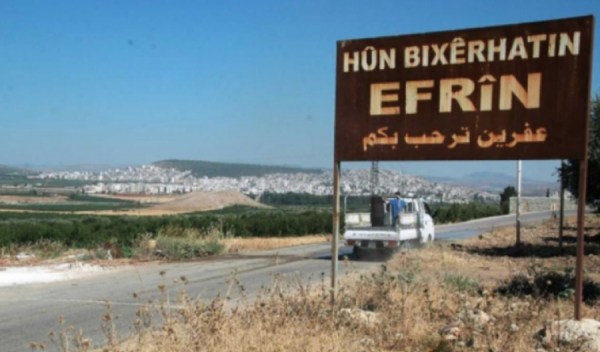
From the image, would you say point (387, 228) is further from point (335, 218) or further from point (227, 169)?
point (227, 169)

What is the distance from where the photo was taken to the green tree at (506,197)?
245ft

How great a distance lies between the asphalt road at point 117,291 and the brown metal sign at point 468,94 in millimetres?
1863

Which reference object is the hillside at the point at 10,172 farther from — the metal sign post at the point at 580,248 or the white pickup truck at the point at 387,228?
the metal sign post at the point at 580,248

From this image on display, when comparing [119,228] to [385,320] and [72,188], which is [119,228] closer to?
[385,320]

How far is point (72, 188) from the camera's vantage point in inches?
5103

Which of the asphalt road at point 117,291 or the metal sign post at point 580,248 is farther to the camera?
the asphalt road at point 117,291

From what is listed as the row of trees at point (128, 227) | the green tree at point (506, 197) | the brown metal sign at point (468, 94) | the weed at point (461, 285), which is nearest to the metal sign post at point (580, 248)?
the brown metal sign at point (468, 94)

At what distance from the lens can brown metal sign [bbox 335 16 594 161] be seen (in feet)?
26.0

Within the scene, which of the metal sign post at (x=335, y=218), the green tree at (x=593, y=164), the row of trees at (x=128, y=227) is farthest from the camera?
the row of trees at (x=128, y=227)

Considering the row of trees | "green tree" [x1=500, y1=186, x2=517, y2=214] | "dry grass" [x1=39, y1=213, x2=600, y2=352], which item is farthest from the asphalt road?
"green tree" [x1=500, y1=186, x2=517, y2=214]

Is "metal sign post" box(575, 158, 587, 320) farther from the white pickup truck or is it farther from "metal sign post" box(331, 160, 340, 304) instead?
the white pickup truck

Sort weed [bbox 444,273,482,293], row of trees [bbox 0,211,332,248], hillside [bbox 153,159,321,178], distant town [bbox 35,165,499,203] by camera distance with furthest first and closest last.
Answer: hillside [bbox 153,159,321,178], distant town [bbox 35,165,499,203], row of trees [bbox 0,211,332,248], weed [bbox 444,273,482,293]

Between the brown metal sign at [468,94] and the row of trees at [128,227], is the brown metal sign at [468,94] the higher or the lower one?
the higher one

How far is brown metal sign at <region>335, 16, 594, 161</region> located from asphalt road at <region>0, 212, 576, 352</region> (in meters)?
1.86
